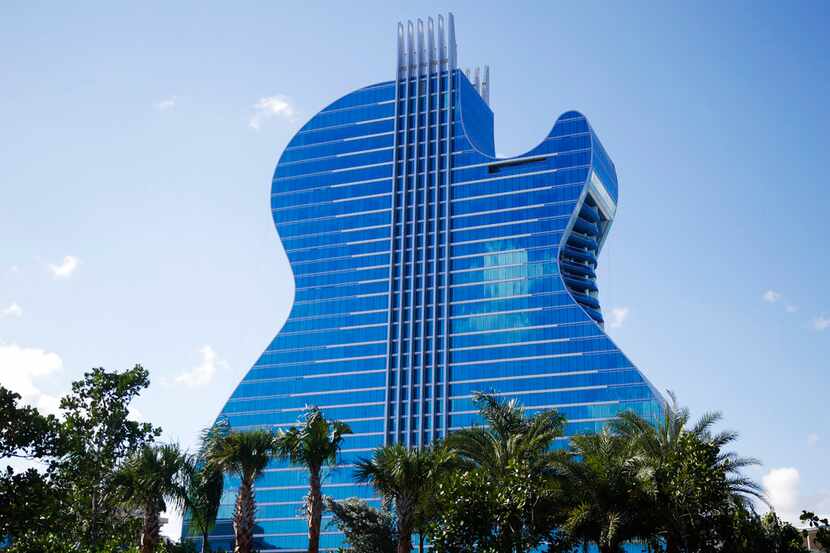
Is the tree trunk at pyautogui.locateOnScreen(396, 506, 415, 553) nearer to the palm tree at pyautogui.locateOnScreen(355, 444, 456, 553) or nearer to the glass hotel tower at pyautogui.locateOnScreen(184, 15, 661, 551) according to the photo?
the palm tree at pyautogui.locateOnScreen(355, 444, 456, 553)

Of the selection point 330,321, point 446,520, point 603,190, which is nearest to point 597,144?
point 603,190

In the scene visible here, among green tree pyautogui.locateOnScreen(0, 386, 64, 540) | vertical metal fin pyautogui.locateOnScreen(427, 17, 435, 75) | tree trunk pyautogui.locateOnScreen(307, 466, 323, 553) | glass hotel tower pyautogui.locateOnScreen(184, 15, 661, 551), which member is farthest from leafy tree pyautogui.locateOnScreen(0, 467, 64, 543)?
vertical metal fin pyautogui.locateOnScreen(427, 17, 435, 75)

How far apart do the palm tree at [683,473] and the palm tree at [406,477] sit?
1016 cm

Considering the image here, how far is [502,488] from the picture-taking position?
1829 inches

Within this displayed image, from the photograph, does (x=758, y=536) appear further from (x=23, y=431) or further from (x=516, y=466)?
(x=23, y=431)

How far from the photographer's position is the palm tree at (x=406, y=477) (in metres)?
54.8

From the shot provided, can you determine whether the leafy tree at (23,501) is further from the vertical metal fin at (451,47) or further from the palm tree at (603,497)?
the vertical metal fin at (451,47)

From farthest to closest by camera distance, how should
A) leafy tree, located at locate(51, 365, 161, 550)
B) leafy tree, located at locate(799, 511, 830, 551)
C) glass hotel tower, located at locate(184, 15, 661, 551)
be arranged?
glass hotel tower, located at locate(184, 15, 661, 551) → leafy tree, located at locate(51, 365, 161, 550) → leafy tree, located at locate(799, 511, 830, 551)

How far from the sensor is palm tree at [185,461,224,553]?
183 ft

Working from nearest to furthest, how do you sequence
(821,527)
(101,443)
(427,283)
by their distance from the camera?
(821,527) → (101,443) → (427,283)

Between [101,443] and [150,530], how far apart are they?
598 inches

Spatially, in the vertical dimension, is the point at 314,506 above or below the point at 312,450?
below

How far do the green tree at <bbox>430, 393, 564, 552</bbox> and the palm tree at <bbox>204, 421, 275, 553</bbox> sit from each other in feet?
33.3

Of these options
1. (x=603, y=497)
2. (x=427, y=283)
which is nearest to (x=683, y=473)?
(x=603, y=497)
